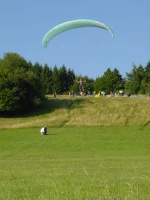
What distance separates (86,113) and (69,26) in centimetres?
2708

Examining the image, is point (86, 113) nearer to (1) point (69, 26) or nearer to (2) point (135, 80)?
(1) point (69, 26)

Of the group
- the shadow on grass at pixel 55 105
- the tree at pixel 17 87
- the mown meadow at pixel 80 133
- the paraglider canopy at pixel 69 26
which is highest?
the paraglider canopy at pixel 69 26

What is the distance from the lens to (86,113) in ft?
203

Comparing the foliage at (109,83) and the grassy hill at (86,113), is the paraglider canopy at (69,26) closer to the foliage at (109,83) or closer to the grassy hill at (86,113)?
the grassy hill at (86,113)

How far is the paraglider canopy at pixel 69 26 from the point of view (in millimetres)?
35656

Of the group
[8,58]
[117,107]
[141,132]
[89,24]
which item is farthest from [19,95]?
[89,24]

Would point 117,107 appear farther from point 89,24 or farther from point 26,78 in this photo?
point 89,24

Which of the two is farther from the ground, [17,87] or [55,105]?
[17,87]

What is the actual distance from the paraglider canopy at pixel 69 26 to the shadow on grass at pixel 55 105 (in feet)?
86.7

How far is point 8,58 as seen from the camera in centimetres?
7025

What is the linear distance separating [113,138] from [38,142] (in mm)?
7842

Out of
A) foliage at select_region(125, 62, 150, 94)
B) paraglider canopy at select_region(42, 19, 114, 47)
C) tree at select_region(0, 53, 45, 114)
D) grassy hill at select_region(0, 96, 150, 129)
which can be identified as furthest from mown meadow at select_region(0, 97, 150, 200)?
foliage at select_region(125, 62, 150, 94)

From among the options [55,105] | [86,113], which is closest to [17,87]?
[55,105]

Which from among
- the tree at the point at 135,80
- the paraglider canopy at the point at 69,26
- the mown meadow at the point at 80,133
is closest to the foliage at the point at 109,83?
the tree at the point at 135,80
